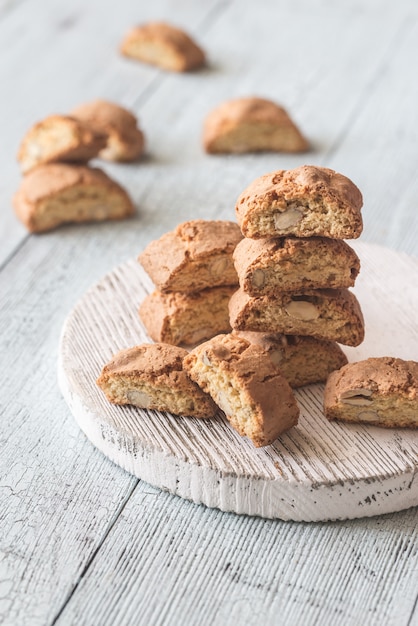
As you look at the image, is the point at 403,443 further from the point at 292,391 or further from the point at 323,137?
the point at 323,137

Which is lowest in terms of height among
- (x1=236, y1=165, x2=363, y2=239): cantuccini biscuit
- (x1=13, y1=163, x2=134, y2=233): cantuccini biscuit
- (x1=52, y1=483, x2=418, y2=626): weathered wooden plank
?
A: (x1=52, y1=483, x2=418, y2=626): weathered wooden plank

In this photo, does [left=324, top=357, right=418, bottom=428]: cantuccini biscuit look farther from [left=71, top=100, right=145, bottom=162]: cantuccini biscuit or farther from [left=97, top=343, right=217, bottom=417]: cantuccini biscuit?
[left=71, top=100, right=145, bottom=162]: cantuccini biscuit

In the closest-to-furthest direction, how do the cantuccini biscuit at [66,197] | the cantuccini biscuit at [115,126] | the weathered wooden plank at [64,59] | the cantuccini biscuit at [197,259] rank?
1. the cantuccini biscuit at [197,259]
2. the cantuccini biscuit at [66,197]
3. the cantuccini biscuit at [115,126]
4. the weathered wooden plank at [64,59]

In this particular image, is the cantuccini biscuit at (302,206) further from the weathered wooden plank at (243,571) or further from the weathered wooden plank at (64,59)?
the weathered wooden plank at (64,59)

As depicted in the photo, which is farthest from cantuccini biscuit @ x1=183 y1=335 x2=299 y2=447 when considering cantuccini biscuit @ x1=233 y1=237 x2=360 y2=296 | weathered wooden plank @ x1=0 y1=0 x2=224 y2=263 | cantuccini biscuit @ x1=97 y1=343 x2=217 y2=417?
weathered wooden plank @ x1=0 y1=0 x2=224 y2=263

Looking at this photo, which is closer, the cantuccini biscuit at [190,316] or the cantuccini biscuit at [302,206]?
the cantuccini biscuit at [302,206]

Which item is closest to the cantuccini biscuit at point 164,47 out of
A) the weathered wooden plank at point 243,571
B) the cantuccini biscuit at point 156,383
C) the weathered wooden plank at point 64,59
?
the weathered wooden plank at point 64,59

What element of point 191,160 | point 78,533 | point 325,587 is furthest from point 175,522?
point 191,160
